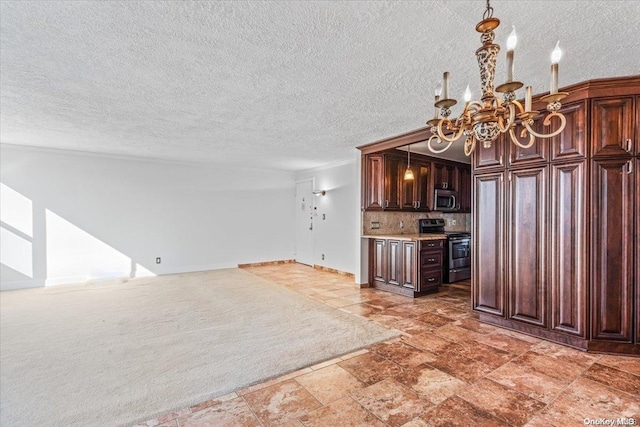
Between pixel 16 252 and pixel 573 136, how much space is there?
8.07 metres

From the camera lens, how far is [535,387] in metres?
2.28

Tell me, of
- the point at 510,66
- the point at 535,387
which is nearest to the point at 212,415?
the point at 535,387

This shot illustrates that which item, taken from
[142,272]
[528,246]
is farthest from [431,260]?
[142,272]

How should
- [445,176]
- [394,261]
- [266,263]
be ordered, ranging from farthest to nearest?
[266,263] < [445,176] < [394,261]

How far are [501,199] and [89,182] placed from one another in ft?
22.5

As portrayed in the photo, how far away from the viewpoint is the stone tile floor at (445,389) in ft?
6.37

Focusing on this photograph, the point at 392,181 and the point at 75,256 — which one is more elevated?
the point at 392,181

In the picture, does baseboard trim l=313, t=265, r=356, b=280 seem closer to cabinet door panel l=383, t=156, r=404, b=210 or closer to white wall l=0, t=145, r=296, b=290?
white wall l=0, t=145, r=296, b=290

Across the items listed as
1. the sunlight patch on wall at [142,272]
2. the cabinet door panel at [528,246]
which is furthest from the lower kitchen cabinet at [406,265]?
the sunlight patch on wall at [142,272]

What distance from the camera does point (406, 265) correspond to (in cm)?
496

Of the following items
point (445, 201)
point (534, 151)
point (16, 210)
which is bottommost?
point (16, 210)

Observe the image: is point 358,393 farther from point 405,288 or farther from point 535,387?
point 405,288

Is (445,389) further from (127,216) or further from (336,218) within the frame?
(127,216)

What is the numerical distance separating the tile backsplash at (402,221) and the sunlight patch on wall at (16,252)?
19.2 ft
